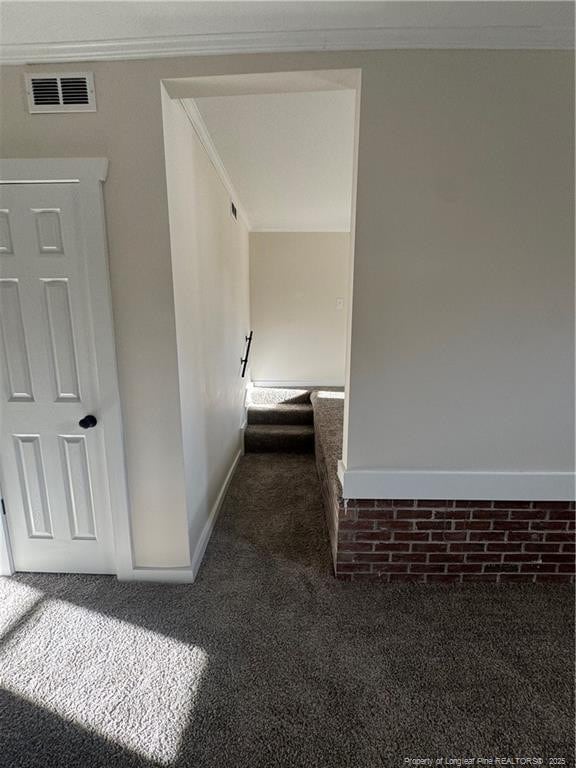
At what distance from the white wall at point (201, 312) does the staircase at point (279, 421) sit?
0.48 metres

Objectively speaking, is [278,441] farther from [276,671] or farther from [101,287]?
[101,287]

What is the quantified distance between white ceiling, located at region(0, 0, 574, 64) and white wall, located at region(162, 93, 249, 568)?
0.76ft

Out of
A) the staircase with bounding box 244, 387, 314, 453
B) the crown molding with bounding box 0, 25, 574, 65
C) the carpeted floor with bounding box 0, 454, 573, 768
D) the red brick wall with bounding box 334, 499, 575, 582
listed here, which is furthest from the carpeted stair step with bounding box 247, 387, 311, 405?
the crown molding with bounding box 0, 25, 574, 65

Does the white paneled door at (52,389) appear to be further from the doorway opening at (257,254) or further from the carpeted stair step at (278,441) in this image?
the carpeted stair step at (278,441)

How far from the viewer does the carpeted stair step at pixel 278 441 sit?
3.40m

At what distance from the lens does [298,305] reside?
4.15 m

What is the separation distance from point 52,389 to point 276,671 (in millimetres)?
1624

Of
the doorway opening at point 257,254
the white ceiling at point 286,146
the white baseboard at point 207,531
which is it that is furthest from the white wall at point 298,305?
the white baseboard at point 207,531

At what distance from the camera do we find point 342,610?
1.56 meters

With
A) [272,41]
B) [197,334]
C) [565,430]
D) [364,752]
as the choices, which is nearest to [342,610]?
[364,752]

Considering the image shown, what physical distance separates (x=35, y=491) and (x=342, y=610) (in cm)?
171

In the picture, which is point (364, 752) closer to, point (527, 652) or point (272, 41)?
point (527, 652)

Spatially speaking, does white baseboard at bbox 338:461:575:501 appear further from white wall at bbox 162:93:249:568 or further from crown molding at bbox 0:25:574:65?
crown molding at bbox 0:25:574:65

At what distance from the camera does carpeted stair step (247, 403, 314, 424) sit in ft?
12.0
